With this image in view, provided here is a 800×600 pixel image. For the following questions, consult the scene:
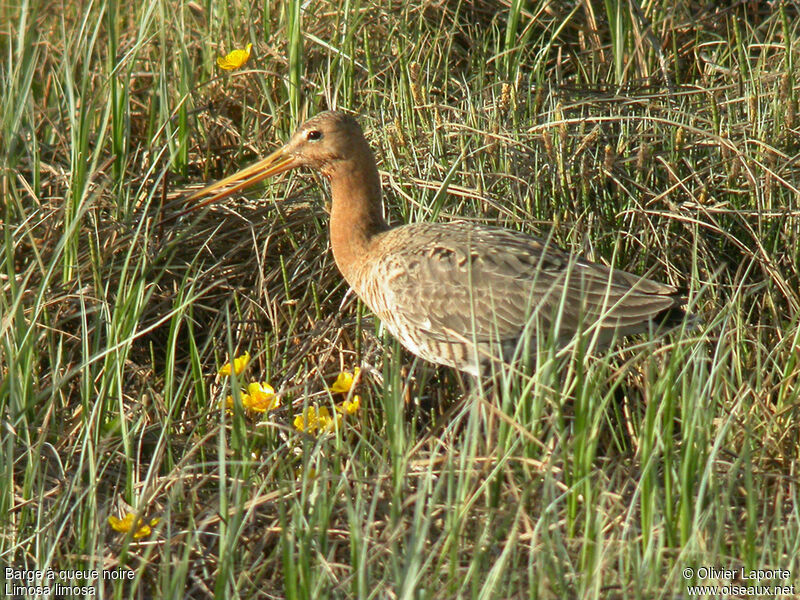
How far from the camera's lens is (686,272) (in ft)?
14.8

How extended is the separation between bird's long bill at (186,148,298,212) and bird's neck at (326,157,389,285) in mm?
192

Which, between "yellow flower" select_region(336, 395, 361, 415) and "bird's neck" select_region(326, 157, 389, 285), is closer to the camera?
"yellow flower" select_region(336, 395, 361, 415)

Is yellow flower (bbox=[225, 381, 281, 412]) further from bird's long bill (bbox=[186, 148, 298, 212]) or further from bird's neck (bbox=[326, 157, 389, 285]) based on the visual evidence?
bird's long bill (bbox=[186, 148, 298, 212])

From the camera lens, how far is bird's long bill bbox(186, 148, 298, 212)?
444 centimetres

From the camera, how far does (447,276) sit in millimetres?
4117

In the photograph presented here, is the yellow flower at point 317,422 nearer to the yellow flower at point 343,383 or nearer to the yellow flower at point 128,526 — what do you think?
the yellow flower at point 343,383

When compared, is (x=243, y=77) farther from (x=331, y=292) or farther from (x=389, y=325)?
(x=389, y=325)

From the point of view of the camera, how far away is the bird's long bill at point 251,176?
14.6ft

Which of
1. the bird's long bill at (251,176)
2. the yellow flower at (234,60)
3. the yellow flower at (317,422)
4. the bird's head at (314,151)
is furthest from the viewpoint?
the yellow flower at (234,60)

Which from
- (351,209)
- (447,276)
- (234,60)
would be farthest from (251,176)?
(447,276)

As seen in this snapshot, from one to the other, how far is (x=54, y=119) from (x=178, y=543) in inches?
111

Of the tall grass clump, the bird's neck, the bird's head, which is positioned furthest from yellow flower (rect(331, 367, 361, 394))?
the bird's head

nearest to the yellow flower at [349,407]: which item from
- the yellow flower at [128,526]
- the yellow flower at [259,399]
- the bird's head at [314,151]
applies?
the yellow flower at [259,399]

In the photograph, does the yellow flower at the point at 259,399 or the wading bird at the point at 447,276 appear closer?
the yellow flower at the point at 259,399
